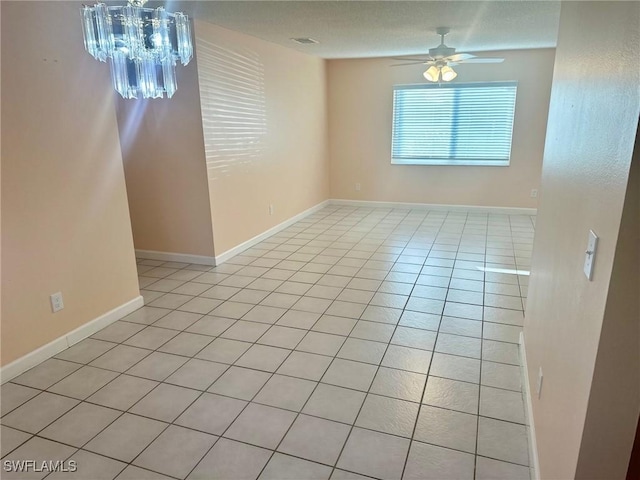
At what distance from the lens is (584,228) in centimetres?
116

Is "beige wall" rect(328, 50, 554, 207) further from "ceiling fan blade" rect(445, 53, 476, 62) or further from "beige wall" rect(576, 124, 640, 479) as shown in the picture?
"beige wall" rect(576, 124, 640, 479)

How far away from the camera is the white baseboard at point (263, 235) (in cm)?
441

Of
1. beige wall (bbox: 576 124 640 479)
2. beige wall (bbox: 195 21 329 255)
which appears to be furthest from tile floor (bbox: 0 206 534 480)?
beige wall (bbox: 195 21 329 255)

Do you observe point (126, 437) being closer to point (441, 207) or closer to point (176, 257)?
point (176, 257)

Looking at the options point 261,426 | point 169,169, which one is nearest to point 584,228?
point 261,426

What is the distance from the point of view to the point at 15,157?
2.30 meters

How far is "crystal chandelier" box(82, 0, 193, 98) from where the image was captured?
2143mm

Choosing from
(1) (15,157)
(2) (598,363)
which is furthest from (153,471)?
(1) (15,157)

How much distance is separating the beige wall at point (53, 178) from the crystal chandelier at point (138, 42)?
44 cm

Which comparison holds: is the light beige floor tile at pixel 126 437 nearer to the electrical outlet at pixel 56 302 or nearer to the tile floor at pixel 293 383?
the tile floor at pixel 293 383

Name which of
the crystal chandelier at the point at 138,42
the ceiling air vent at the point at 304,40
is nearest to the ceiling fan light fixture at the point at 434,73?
the ceiling air vent at the point at 304,40

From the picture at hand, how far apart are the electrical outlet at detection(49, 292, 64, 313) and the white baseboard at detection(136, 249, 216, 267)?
5.60ft

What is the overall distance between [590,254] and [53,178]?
2818mm

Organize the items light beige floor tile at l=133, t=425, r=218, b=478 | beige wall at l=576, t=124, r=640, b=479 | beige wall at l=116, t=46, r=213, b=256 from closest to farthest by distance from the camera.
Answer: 1. beige wall at l=576, t=124, r=640, b=479
2. light beige floor tile at l=133, t=425, r=218, b=478
3. beige wall at l=116, t=46, r=213, b=256
